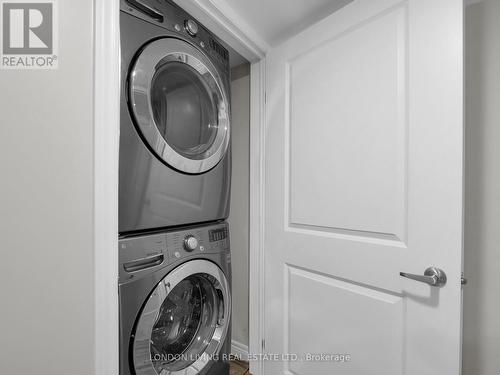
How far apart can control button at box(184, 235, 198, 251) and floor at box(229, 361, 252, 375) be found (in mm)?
1130

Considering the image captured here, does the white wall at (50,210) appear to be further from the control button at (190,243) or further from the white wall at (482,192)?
the white wall at (482,192)

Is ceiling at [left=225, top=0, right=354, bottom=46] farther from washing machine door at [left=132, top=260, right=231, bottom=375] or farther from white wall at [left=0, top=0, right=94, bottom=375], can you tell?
washing machine door at [left=132, top=260, right=231, bottom=375]

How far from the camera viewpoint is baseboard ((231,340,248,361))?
5.83 ft

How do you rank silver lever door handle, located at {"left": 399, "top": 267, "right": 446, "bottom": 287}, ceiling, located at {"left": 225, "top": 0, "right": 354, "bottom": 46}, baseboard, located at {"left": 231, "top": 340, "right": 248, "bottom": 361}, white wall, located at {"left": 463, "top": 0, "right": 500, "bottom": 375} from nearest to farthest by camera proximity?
silver lever door handle, located at {"left": 399, "top": 267, "right": 446, "bottom": 287} < white wall, located at {"left": 463, "top": 0, "right": 500, "bottom": 375} < ceiling, located at {"left": 225, "top": 0, "right": 354, "bottom": 46} < baseboard, located at {"left": 231, "top": 340, "right": 248, "bottom": 361}

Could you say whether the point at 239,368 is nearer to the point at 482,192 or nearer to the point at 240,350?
the point at 240,350

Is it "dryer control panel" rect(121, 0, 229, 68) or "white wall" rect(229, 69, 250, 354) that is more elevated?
"dryer control panel" rect(121, 0, 229, 68)

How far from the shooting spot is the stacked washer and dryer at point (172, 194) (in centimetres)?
87

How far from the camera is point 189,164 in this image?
3.48ft

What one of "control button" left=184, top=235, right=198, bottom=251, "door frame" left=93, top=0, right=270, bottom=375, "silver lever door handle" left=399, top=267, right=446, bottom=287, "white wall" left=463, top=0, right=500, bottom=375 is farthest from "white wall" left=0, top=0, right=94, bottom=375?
"white wall" left=463, top=0, right=500, bottom=375

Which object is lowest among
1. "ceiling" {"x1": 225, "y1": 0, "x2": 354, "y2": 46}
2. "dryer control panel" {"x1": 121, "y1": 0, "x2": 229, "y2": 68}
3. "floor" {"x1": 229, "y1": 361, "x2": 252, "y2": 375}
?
"floor" {"x1": 229, "y1": 361, "x2": 252, "y2": 375}

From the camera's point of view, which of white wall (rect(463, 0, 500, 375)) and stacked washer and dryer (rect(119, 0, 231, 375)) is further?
white wall (rect(463, 0, 500, 375))

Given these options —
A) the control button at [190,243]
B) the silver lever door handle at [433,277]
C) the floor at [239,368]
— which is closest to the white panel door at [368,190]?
the silver lever door handle at [433,277]

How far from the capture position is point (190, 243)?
1.08 meters

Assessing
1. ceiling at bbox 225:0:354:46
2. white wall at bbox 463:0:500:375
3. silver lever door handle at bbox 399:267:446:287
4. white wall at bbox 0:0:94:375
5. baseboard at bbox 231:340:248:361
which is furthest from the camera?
baseboard at bbox 231:340:248:361
